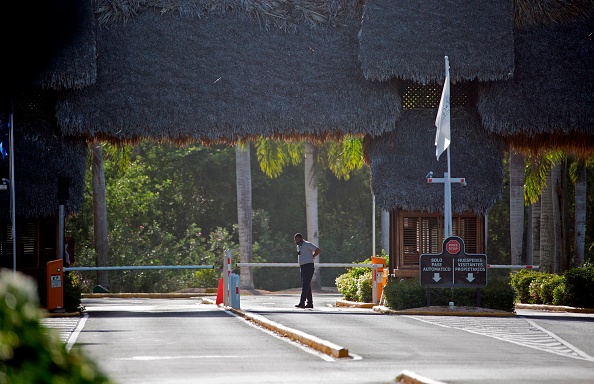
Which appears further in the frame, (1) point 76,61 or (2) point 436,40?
(2) point 436,40

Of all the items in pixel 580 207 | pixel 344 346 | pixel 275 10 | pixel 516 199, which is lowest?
pixel 344 346

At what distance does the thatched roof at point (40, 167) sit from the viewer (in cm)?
2520

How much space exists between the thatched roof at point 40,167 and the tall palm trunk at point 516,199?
669 inches

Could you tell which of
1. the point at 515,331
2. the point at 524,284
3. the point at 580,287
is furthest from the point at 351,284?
the point at 515,331

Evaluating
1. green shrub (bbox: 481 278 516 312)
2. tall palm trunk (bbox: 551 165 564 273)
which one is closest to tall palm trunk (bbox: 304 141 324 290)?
tall palm trunk (bbox: 551 165 564 273)

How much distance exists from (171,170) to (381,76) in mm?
31008

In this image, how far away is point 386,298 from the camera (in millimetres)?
24703

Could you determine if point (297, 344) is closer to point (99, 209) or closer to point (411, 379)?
point (411, 379)

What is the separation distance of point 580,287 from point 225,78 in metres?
10.0

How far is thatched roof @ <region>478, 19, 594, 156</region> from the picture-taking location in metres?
25.9

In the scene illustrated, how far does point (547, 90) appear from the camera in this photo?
85.6 feet

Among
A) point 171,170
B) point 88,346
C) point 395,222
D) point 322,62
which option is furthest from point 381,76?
point 171,170

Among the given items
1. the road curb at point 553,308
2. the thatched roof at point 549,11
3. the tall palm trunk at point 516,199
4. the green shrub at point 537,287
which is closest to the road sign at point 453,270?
the road curb at point 553,308

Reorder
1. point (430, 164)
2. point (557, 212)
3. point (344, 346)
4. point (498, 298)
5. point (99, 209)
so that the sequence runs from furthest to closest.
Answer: point (99, 209)
point (557, 212)
point (430, 164)
point (498, 298)
point (344, 346)
